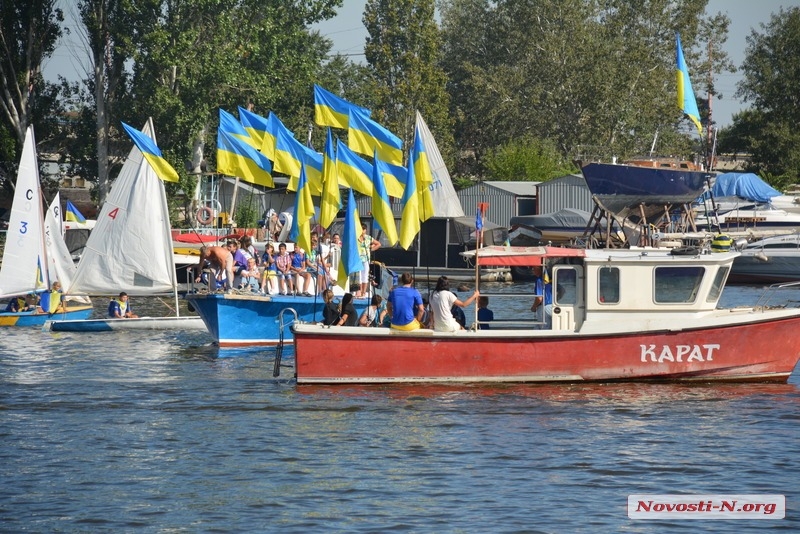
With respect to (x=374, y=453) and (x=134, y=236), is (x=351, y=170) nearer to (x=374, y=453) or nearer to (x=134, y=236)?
(x=134, y=236)

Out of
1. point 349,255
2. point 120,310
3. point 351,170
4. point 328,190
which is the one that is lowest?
point 120,310

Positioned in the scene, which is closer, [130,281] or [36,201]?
[130,281]

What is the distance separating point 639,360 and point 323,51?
7449 centimetres

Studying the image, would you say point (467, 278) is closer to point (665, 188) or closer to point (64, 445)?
point (665, 188)

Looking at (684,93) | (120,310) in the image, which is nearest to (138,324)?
(120,310)

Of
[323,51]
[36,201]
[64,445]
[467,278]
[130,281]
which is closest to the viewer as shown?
[64,445]

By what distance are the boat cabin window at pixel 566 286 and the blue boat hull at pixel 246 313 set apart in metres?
7.71

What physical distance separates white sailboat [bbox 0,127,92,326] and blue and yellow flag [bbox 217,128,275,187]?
766 centimetres

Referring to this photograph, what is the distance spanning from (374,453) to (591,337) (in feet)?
17.4

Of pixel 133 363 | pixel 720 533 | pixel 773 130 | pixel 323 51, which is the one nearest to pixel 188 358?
pixel 133 363

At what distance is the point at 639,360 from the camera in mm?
21016

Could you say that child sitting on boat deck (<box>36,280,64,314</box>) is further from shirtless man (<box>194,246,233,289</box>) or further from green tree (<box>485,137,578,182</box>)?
green tree (<box>485,137,578,182</box>)

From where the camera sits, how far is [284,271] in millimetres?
28328

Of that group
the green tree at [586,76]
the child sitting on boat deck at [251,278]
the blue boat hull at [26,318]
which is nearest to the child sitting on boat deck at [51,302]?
the blue boat hull at [26,318]
